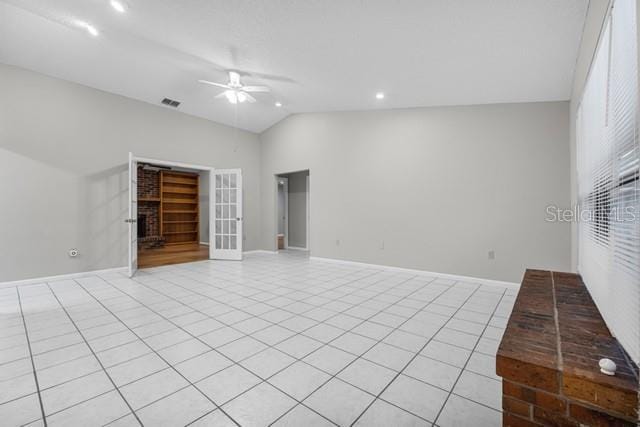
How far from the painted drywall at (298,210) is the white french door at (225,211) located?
6.97ft

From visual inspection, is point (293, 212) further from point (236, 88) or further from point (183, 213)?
point (236, 88)

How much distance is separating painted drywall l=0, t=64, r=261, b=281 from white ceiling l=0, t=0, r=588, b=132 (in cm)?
39

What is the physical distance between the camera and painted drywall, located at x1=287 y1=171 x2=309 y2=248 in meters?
8.40

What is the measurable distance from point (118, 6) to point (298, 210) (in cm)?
611

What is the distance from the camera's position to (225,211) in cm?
676

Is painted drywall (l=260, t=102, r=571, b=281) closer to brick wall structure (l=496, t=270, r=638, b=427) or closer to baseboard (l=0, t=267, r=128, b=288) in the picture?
brick wall structure (l=496, t=270, r=638, b=427)

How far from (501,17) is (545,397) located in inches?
119

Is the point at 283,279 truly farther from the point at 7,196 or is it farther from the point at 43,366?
the point at 7,196

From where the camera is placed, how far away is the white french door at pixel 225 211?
21.8ft

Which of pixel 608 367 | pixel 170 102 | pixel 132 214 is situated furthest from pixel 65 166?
pixel 608 367

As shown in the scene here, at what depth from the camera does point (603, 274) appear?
1563mm

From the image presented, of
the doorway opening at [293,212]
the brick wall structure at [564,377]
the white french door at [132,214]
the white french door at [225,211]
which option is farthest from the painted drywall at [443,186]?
the white french door at [132,214]

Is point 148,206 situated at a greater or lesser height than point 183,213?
greater

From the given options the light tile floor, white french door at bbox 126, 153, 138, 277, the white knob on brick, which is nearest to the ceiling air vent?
white french door at bbox 126, 153, 138, 277
